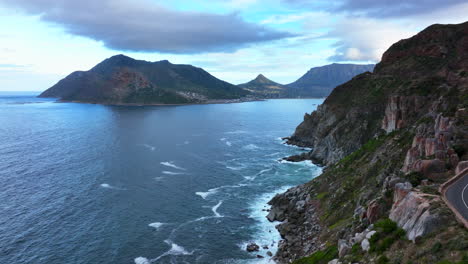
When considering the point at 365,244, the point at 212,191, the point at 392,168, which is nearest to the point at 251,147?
the point at 212,191

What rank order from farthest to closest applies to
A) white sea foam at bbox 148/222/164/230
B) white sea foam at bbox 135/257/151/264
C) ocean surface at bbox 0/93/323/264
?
white sea foam at bbox 148/222/164/230
ocean surface at bbox 0/93/323/264
white sea foam at bbox 135/257/151/264

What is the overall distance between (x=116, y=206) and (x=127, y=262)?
25139 mm

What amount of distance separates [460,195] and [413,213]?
5.54 meters

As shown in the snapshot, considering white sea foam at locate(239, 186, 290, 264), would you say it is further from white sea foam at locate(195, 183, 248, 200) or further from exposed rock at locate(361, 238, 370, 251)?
exposed rock at locate(361, 238, 370, 251)

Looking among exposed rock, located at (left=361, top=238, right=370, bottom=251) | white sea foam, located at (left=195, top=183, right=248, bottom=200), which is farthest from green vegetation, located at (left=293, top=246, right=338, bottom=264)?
white sea foam, located at (left=195, top=183, right=248, bottom=200)

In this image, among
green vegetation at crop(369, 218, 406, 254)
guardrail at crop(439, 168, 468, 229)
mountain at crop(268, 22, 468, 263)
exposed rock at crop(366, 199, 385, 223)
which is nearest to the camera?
guardrail at crop(439, 168, 468, 229)

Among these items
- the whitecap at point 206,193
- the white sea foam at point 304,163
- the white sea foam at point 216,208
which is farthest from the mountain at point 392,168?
the whitecap at point 206,193

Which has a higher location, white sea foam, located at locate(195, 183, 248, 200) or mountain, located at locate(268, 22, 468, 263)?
mountain, located at locate(268, 22, 468, 263)

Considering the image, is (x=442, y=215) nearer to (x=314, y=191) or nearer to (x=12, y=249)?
(x=314, y=191)

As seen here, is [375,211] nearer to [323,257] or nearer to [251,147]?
[323,257]

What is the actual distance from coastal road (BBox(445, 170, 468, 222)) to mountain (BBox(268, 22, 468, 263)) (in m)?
0.57

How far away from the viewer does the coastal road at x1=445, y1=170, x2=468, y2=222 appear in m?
30.2

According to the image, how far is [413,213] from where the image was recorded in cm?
3197

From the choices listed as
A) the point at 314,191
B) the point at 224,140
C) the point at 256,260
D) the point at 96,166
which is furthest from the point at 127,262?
the point at 224,140
